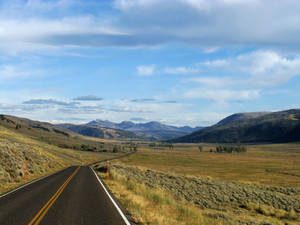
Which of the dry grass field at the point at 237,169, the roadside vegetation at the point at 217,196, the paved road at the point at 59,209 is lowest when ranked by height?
the dry grass field at the point at 237,169

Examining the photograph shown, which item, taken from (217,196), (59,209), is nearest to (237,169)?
(217,196)

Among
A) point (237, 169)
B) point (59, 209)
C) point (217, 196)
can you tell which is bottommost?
point (237, 169)

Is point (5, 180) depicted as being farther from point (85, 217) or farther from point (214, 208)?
point (214, 208)

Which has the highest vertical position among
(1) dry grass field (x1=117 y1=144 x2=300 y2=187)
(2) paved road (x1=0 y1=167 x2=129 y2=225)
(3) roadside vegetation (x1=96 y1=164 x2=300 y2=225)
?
(2) paved road (x1=0 y1=167 x2=129 y2=225)

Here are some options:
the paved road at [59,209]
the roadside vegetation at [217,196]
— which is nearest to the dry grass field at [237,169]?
the roadside vegetation at [217,196]

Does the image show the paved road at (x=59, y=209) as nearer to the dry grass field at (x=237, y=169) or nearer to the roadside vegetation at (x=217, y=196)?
the roadside vegetation at (x=217, y=196)

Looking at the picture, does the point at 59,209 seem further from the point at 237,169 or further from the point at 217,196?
the point at 237,169

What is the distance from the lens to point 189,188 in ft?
107

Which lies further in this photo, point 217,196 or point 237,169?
point 237,169

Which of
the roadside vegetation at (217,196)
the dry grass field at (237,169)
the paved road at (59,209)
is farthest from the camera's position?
the dry grass field at (237,169)

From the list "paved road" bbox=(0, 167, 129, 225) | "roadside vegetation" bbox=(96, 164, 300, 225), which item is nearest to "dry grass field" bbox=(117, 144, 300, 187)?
"roadside vegetation" bbox=(96, 164, 300, 225)

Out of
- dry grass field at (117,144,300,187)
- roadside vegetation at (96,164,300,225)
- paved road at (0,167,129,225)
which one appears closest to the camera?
paved road at (0,167,129,225)

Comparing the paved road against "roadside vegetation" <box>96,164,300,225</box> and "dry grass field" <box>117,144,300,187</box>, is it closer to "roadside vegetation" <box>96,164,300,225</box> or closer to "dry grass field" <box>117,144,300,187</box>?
"roadside vegetation" <box>96,164,300,225</box>

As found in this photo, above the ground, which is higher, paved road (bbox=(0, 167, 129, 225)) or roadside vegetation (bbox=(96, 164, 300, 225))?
paved road (bbox=(0, 167, 129, 225))
